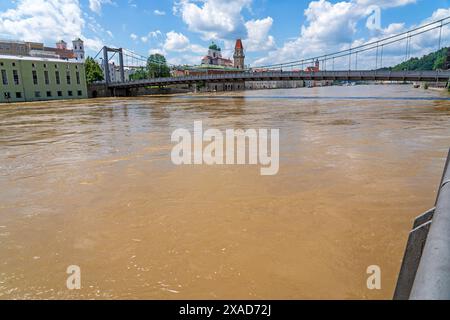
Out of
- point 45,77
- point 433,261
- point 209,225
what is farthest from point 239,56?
point 433,261

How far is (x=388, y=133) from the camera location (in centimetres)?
1362

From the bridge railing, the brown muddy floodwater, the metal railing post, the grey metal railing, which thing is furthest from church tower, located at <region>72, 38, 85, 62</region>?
the metal railing post

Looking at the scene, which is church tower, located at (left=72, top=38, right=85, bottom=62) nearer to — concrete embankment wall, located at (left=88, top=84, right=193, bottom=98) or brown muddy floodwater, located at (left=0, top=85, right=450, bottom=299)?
concrete embankment wall, located at (left=88, top=84, right=193, bottom=98)

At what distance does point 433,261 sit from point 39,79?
6370 centimetres

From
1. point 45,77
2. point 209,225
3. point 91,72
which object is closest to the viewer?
point 209,225

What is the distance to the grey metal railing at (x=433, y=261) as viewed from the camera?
1301mm

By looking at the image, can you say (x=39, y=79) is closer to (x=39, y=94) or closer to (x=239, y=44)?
(x=39, y=94)

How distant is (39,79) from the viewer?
5494 cm

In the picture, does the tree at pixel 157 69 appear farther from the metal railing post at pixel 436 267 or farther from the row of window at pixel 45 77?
the metal railing post at pixel 436 267

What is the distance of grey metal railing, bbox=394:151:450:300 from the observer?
130cm

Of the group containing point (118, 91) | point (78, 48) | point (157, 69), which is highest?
point (78, 48)

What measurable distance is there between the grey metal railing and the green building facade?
195 ft

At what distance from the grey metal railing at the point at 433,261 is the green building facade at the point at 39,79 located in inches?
2337
